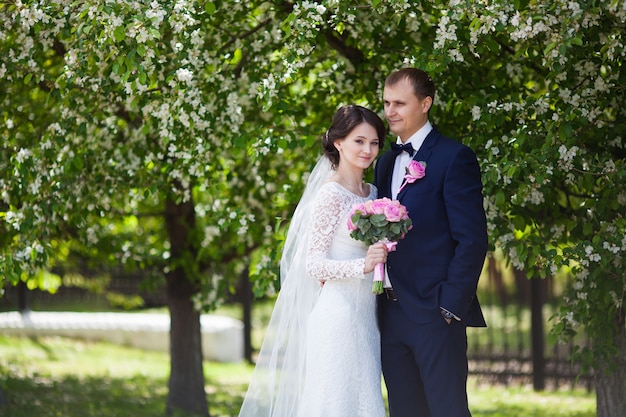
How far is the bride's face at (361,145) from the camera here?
4262 mm

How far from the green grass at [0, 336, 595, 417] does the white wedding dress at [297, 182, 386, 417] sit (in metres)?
4.07

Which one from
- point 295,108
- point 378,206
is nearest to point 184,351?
point 295,108

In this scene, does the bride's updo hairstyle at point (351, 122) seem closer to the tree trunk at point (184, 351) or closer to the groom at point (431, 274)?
the groom at point (431, 274)

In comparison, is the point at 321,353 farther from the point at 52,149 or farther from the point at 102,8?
the point at 52,149

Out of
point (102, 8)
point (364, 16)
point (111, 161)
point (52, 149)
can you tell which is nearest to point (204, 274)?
point (111, 161)

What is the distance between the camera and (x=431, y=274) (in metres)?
3.99

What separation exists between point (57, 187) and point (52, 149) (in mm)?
258

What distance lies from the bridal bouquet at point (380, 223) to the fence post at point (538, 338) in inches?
234

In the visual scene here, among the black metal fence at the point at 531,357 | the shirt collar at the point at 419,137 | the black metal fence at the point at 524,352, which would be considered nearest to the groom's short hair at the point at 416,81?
the shirt collar at the point at 419,137

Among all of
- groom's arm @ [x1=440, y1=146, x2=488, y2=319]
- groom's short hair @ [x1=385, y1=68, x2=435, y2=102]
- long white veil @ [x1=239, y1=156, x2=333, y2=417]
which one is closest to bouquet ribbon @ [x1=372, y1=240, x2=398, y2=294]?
groom's arm @ [x1=440, y1=146, x2=488, y2=319]

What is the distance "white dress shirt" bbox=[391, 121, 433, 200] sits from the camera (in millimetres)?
4238

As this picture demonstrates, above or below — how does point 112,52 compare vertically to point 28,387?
above

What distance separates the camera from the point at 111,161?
6.00 metres

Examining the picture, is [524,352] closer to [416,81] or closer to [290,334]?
[290,334]
